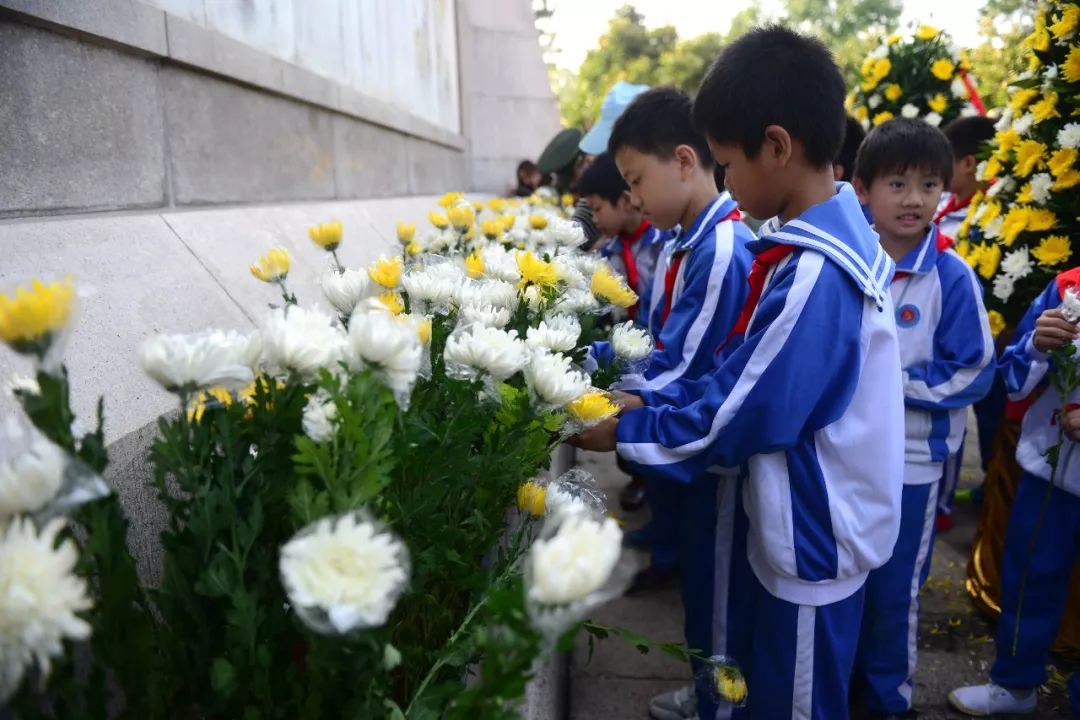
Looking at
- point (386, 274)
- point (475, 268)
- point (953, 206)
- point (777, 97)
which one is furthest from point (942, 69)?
point (386, 274)

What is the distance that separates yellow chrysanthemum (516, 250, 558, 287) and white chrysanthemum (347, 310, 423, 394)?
0.83m

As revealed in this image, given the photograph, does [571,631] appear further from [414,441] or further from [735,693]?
[735,693]

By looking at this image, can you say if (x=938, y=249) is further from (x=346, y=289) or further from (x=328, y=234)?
(x=346, y=289)

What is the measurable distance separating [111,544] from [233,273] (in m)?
1.62

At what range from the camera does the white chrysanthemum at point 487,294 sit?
1.37 metres

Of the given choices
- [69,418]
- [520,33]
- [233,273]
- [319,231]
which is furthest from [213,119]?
[520,33]

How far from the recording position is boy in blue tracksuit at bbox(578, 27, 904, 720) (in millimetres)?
1563

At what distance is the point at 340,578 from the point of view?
1.90 feet

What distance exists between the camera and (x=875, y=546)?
173cm

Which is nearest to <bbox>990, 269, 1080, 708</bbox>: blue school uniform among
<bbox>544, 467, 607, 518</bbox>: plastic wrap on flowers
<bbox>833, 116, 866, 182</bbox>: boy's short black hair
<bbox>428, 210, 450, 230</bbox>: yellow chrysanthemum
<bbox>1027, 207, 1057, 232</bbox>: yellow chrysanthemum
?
<bbox>1027, 207, 1057, 232</bbox>: yellow chrysanthemum

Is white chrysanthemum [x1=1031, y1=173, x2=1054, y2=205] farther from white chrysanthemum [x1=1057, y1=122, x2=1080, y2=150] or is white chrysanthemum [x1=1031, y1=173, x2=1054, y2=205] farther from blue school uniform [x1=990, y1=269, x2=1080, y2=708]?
blue school uniform [x1=990, y1=269, x2=1080, y2=708]

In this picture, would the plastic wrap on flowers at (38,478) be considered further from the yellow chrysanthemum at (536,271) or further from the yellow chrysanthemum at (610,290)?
the yellow chrysanthemum at (610,290)

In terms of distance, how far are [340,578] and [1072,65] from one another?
11.3 ft

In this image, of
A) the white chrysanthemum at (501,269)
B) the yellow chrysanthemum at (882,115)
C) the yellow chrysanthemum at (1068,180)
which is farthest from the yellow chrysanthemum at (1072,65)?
the white chrysanthemum at (501,269)
